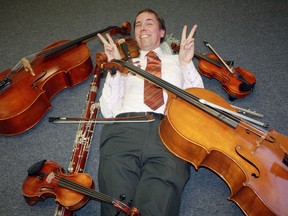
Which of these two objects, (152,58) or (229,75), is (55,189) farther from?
(229,75)

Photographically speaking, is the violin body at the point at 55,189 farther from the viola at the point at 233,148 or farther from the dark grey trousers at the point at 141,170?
the viola at the point at 233,148

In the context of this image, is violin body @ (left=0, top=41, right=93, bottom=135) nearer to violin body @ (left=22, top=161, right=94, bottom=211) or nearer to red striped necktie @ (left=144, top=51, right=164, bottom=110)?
violin body @ (left=22, top=161, right=94, bottom=211)

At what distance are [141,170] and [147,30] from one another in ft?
3.95

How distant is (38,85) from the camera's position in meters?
2.09

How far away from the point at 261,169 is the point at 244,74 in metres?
1.15

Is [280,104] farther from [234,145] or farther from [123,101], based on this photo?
[123,101]

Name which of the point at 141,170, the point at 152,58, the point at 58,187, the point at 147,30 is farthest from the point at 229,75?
the point at 58,187

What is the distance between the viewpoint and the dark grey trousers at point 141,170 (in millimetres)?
1484

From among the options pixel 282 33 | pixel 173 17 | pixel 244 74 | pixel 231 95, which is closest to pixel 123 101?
pixel 231 95

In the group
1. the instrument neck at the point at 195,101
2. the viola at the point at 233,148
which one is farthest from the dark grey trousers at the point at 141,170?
the instrument neck at the point at 195,101

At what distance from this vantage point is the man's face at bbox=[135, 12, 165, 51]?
2141mm

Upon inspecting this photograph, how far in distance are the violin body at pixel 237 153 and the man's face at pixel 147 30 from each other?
0.76 m

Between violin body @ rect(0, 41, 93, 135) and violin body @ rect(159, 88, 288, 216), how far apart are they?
113 cm

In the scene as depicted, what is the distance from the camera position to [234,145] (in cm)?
146
